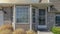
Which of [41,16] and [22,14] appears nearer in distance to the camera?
[22,14]

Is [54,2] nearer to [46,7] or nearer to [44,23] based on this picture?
[46,7]

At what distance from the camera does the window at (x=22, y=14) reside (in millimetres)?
23453

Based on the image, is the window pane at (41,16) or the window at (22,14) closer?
the window at (22,14)

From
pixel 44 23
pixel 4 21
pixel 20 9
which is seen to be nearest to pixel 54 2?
pixel 44 23

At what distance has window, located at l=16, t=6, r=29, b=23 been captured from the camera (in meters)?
23.5

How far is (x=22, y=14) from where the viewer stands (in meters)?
23.6

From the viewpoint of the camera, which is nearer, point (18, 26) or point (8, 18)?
point (18, 26)

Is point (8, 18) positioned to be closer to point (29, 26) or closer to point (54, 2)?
point (29, 26)

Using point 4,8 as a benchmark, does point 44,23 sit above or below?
below

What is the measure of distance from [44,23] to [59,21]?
5.86ft

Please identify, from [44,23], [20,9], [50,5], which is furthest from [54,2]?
[20,9]

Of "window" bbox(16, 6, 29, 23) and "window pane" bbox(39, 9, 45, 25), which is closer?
"window" bbox(16, 6, 29, 23)

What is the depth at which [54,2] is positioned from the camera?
83.6 feet

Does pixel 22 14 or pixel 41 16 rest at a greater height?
pixel 22 14
